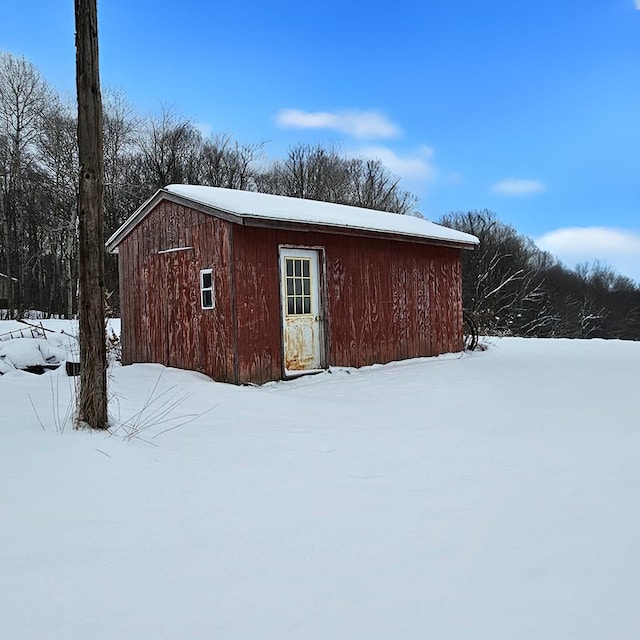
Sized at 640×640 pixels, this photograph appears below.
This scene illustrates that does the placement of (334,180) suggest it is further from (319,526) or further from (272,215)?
(319,526)

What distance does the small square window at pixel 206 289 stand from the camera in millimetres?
8316

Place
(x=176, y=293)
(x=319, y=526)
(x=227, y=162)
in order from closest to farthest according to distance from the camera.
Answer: (x=319, y=526) < (x=176, y=293) < (x=227, y=162)

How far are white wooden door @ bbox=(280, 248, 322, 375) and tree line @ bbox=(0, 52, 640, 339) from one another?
32.6ft

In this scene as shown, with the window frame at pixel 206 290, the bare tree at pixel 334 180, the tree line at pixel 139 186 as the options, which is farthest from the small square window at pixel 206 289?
the bare tree at pixel 334 180

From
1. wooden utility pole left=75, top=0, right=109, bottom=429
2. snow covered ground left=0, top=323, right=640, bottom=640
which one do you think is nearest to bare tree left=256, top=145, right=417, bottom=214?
wooden utility pole left=75, top=0, right=109, bottom=429

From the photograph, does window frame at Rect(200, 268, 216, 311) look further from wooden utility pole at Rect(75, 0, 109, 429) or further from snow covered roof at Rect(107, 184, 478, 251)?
wooden utility pole at Rect(75, 0, 109, 429)

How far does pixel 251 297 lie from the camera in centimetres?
813

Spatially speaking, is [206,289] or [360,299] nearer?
[206,289]

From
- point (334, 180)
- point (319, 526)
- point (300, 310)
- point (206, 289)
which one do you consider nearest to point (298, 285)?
point (300, 310)

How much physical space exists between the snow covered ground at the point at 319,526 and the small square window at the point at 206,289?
304 cm

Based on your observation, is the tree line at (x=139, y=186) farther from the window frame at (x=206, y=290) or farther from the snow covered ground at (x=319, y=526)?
the snow covered ground at (x=319, y=526)

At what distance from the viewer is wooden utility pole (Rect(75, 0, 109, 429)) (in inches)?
174

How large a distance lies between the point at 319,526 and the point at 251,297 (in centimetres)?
563

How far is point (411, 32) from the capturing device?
11.9m
